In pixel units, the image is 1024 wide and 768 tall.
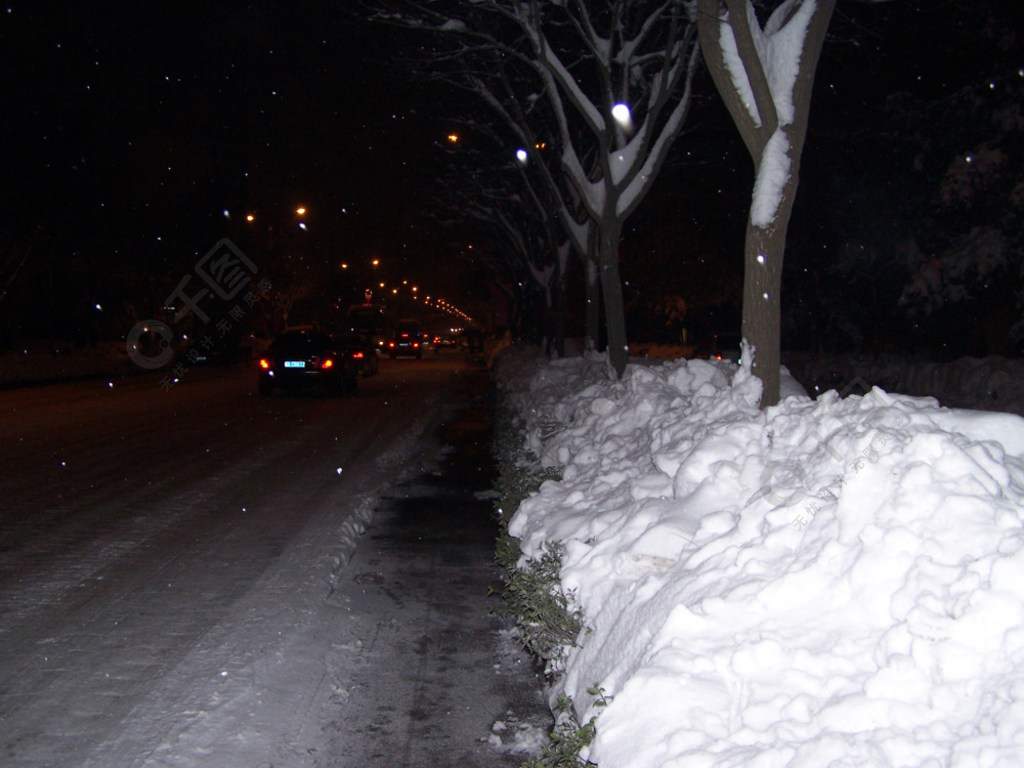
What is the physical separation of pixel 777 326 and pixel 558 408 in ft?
14.8

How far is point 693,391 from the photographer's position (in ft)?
27.2

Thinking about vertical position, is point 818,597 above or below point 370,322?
below

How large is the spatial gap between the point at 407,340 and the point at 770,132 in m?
44.6

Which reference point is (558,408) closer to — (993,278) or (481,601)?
(481,601)

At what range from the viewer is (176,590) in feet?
22.6

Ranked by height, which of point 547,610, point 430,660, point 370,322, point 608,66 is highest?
point 608,66

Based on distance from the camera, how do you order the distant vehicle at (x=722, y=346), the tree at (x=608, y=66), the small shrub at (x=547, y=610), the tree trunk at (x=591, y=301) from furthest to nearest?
the distant vehicle at (x=722, y=346) < the tree trunk at (x=591, y=301) < the tree at (x=608, y=66) < the small shrub at (x=547, y=610)

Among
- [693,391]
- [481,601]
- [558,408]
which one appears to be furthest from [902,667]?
[558,408]

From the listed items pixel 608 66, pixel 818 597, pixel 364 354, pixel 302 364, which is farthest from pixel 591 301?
pixel 818 597

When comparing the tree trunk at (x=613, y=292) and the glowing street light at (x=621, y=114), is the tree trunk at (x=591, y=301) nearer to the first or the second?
the tree trunk at (x=613, y=292)

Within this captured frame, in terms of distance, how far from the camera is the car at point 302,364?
23312 millimetres

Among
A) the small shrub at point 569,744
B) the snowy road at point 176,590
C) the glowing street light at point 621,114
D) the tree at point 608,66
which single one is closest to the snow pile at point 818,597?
the small shrub at point 569,744

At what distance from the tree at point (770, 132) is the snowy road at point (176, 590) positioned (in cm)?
389

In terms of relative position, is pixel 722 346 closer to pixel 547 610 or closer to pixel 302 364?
pixel 302 364
